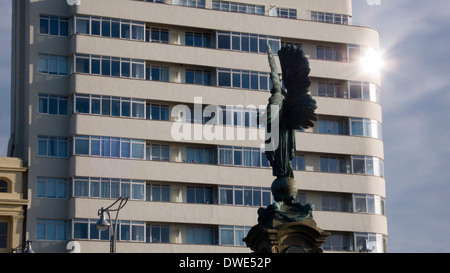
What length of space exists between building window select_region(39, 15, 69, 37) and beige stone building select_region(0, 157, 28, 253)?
9378 millimetres

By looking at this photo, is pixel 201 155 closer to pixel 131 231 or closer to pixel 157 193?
pixel 157 193

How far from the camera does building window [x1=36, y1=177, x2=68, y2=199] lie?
65125 mm

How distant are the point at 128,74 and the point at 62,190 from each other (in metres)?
9.22

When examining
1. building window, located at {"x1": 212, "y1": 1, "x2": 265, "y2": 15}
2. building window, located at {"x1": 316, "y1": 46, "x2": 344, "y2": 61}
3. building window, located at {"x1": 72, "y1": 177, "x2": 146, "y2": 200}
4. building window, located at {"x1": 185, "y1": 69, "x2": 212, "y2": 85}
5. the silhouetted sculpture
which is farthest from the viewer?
building window, located at {"x1": 316, "y1": 46, "x2": 344, "y2": 61}

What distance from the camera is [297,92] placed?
118ft

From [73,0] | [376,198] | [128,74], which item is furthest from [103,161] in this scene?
[376,198]

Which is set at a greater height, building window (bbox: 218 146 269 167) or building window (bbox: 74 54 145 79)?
building window (bbox: 74 54 145 79)

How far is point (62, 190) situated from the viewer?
215 feet

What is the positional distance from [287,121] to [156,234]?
107ft

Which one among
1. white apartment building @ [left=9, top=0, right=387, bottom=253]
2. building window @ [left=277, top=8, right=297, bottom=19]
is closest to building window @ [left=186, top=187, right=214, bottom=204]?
white apartment building @ [left=9, top=0, right=387, bottom=253]

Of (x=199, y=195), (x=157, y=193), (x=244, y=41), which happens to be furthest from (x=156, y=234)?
(x=244, y=41)

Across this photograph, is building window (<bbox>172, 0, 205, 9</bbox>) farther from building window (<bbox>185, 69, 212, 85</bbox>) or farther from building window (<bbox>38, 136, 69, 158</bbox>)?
building window (<bbox>38, 136, 69, 158</bbox>)

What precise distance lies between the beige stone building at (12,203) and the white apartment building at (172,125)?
0.66m

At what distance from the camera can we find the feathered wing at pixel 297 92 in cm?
3556
